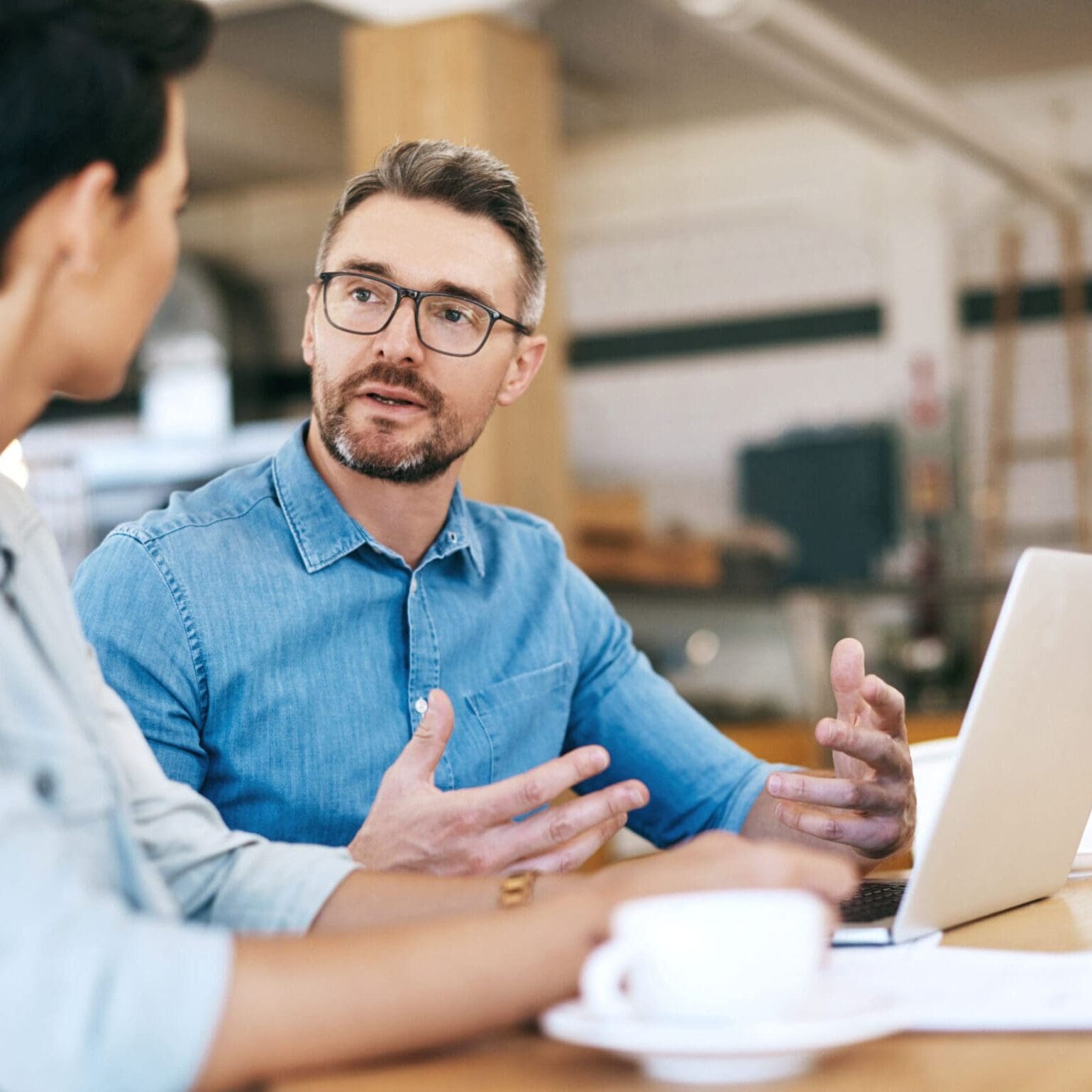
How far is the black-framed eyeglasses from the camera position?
1.67m

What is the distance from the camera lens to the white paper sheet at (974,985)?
0.88 metres

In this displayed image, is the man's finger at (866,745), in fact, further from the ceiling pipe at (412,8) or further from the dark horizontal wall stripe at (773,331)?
the dark horizontal wall stripe at (773,331)

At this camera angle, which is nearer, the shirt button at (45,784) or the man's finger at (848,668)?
the shirt button at (45,784)

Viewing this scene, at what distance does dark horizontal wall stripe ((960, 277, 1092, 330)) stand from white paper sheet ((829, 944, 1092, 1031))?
6.76 metres

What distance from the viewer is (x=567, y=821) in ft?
3.86

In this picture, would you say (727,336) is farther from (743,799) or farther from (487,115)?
(743,799)

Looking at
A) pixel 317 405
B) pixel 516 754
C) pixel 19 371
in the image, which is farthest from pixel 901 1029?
pixel 317 405

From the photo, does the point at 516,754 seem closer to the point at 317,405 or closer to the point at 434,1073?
the point at 317,405

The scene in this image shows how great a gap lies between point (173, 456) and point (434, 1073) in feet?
21.3

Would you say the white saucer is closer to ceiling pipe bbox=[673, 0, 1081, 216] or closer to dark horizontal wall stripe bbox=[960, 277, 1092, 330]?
ceiling pipe bbox=[673, 0, 1081, 216]

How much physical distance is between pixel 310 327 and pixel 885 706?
810 millimetres

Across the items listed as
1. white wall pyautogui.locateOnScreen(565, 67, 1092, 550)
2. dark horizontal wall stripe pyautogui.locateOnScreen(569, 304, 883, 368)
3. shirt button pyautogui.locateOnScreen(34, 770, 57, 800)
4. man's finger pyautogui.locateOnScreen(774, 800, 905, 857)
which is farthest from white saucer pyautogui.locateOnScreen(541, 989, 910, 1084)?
dark horizontal wall stripe pyautogui.locateOnScreen(569, 304, 883, 368)

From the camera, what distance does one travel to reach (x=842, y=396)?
25.1 ft

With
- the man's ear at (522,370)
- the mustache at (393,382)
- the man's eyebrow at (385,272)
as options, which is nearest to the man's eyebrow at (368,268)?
the man's eyebrow at (385,272)
